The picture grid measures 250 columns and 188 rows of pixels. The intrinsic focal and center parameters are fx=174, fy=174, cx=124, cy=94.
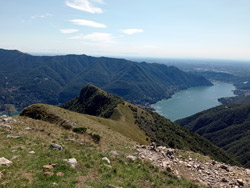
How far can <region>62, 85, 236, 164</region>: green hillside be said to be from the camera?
102438 millimetres

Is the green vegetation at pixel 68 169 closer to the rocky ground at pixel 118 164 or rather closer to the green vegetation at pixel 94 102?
the rocky ground at pixel 118 164

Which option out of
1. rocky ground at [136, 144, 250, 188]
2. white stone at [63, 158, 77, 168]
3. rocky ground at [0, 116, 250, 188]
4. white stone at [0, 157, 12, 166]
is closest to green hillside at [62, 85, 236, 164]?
rocky ground at [136, 144, 250, 188]

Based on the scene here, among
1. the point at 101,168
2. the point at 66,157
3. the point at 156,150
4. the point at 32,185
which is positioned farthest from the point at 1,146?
the point at 156,150

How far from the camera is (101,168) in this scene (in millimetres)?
18578

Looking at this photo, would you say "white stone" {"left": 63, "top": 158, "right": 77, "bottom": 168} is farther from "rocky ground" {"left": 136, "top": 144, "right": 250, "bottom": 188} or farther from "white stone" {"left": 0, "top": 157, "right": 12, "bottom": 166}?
"rocky ground" {"left": 136, "top": 144, "right": 250, "bottom": 188}

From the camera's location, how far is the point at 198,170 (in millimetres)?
23359

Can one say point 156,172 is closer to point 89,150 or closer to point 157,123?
point 89,150

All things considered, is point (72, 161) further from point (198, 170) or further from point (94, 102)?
point (94, 102)

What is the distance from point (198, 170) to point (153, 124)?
101575 millimetres

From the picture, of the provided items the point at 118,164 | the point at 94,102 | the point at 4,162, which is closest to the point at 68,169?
the point at 4,162

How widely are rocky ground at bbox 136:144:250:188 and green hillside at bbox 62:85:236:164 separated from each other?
53.3 metres

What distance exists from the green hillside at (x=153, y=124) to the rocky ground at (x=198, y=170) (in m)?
53.3

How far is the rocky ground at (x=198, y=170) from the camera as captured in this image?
20.8m

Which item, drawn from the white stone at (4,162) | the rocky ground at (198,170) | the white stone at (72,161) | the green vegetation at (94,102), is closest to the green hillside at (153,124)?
the green vegetation at (94,102)
